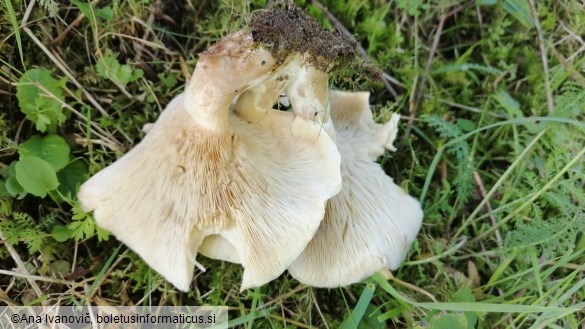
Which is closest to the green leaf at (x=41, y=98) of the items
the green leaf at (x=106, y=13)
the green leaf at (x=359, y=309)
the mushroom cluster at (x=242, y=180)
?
the green leaf at (x=106, y=13)

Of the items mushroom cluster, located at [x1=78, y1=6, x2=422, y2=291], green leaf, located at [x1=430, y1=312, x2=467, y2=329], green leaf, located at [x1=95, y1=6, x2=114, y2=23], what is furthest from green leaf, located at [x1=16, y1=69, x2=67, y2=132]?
green leaf, located at [x1=430, y1=312, x2=467, y2=329]

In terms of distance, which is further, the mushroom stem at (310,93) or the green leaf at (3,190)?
the green leaf at (3,190)

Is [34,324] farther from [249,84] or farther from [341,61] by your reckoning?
[341,61]

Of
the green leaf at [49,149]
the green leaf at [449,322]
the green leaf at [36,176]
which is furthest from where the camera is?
the green leaf at [49,149]

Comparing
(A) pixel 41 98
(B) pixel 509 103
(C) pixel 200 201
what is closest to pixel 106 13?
(A) pixel 41 98

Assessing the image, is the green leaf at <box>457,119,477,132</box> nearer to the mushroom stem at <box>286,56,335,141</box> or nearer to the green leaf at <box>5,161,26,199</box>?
the mushroom stem at <box>286,56,335,141</box>

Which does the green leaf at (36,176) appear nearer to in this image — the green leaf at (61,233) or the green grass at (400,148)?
the green grass at (400,148)

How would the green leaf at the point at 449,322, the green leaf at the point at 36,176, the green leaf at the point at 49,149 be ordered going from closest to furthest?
the green leaf at the point at 449,322, the green leaf at the point at 36,176, the green leaf at the point at 49,149
